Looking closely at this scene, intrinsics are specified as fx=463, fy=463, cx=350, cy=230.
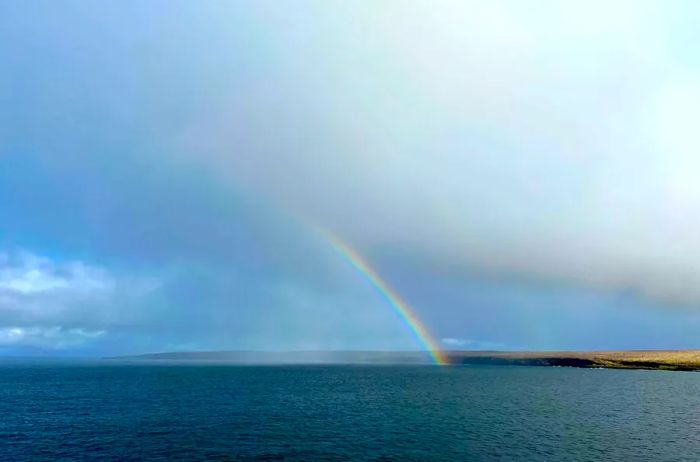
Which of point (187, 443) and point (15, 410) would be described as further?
point (15, 410)

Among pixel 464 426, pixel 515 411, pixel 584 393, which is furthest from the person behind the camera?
pixel 584 393

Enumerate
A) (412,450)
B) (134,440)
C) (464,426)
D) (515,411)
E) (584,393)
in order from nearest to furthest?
1. (412,450)
2. (134,440)
3. (464,426)
4. (515,411)
5. (584,393)

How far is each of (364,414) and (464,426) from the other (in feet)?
66.0

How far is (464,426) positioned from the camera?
74688mm

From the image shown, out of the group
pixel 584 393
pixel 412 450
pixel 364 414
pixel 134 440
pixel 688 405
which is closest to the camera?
pixel 412 450

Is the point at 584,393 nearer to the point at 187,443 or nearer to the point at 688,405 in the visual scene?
the point at 688,405

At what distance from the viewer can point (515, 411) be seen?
92.5m

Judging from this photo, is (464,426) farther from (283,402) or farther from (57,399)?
(57,399)

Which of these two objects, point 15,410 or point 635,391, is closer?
point 15,410

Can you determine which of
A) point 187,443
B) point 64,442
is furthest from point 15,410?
point 187,443

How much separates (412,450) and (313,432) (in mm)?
17074

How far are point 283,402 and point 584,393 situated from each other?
288 ft

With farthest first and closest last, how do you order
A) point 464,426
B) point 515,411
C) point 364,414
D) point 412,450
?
point 515,411 → point 364,414 → point 464,426 → point 412,450

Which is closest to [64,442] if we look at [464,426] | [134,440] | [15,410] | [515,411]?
[134,440]
